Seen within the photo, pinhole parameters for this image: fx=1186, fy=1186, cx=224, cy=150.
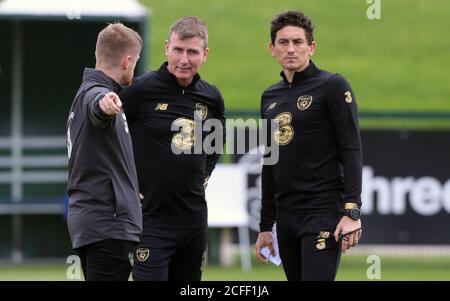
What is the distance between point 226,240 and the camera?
1575 cm

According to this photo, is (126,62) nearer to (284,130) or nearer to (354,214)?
(284,130)

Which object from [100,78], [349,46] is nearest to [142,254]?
[100,78]

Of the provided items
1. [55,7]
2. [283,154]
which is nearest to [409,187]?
[55,7]

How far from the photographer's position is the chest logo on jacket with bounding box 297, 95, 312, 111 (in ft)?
25.8

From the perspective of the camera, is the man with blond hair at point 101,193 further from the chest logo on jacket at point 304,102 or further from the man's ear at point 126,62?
the chest logo on jacket at point 304,102

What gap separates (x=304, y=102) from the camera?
311 inches

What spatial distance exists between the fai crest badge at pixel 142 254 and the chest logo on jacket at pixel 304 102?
54.8 inches

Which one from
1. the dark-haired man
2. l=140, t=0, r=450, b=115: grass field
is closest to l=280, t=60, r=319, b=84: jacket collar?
the dark-haired man

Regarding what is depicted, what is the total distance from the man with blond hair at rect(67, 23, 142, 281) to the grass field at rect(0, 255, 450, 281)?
265 inches

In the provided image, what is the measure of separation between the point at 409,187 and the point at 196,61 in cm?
802

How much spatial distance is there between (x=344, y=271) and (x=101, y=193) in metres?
8.37

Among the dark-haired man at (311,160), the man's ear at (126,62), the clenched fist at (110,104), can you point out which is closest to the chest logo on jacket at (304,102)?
the dark-haired man at (311,160)

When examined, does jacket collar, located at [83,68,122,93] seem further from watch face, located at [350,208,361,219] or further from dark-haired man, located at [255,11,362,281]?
watch face, located at [350,208,361,219]

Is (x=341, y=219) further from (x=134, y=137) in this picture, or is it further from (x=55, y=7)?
(x=55, y=7)
